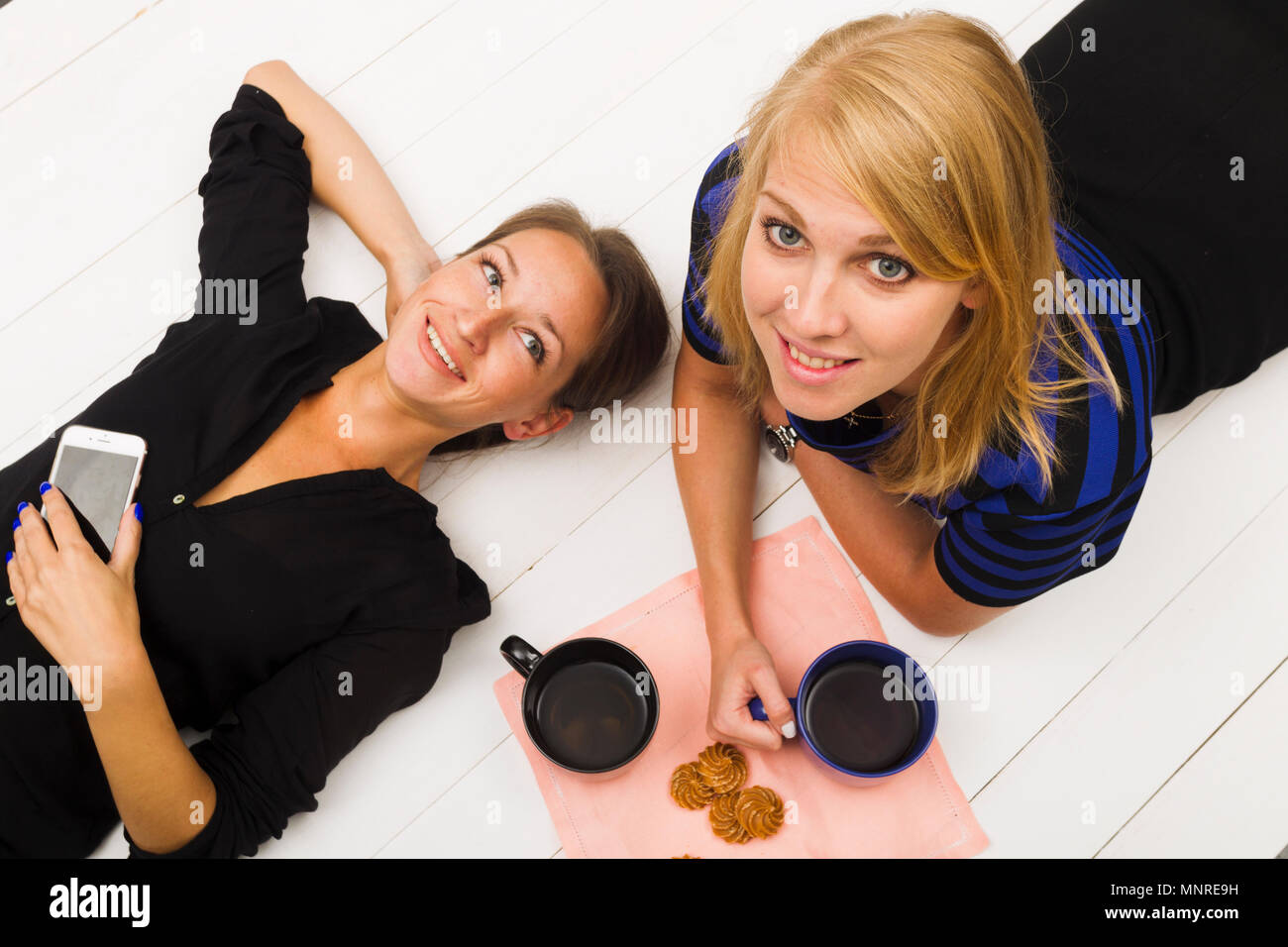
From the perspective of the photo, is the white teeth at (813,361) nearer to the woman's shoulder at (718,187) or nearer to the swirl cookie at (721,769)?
the woman's shoulder at (718,187)

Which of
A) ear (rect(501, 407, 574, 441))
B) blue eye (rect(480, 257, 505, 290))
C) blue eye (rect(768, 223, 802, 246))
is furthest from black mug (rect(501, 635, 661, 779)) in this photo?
blue eye (rect(768, 223, 802, 246))

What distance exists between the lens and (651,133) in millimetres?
1521

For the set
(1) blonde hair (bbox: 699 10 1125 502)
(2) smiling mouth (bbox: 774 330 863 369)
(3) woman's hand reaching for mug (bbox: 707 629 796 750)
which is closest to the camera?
(1) blonde hair (bbox: 699 10 1125 502)

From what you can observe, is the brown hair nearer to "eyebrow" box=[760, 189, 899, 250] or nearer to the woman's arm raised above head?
the woman's arm raised above head

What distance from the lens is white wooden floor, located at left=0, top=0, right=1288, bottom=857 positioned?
4.08ft

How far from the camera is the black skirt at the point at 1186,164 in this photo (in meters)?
1.02

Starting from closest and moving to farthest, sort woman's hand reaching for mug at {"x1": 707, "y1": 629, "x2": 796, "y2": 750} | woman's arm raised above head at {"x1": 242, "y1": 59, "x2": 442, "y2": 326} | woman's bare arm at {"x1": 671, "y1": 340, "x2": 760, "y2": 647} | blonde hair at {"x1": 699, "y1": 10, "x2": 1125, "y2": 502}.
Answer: blonde hair at {"x1": 699, "y1": 10, "x2": 1125, "y2": 502} < woman's hand reaching for mug at {"x1": 707, "y1": 629, "x2": 796, "y2": 750} < woman's bare arm at {"x1": 671, "y1": 340, "x2": 760, "y2": 647} < woman's arm raised above head at {"x1": 242, "y1": 59, "x2": 442, "y2": 326}

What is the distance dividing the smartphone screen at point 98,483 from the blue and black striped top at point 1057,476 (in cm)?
78

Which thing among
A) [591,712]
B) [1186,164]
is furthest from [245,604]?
[1186,164]

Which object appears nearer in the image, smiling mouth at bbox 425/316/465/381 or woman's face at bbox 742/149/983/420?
woman's face at bbox 742/149/983/420

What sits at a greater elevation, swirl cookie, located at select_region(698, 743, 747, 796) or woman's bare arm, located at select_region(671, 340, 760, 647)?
woman's bare arm, located at select_region(671, 340, 760, 647)

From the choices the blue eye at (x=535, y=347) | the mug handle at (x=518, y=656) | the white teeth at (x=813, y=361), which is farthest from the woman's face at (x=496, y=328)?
the white teeth at (x=813, y=361)

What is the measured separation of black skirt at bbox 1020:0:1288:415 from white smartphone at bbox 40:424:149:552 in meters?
1.17
